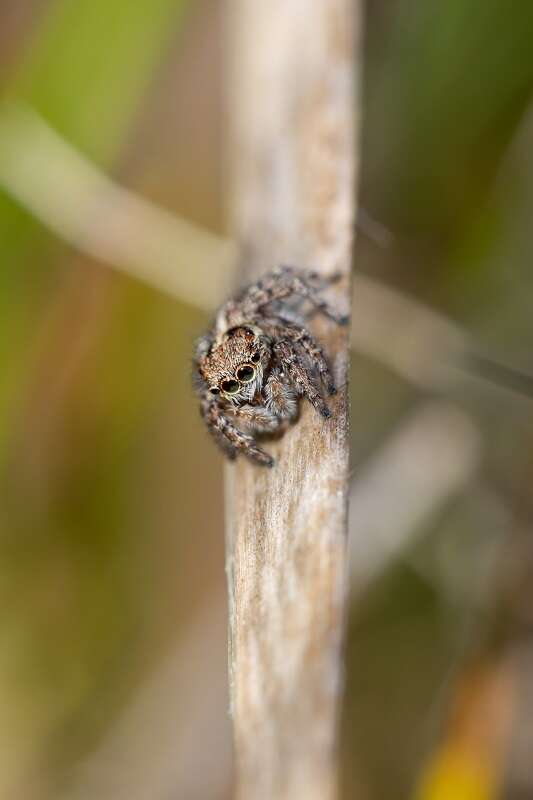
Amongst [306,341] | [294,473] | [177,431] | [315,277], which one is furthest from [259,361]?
[177,431]

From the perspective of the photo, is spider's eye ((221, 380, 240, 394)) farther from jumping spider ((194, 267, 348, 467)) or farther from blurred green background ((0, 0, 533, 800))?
blurred green background ((0, 0, 533, 800))

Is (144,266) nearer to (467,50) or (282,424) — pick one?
(282,424)

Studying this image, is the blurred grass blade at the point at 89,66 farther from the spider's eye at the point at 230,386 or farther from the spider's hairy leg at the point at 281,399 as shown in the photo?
the spider's hairy leg at the point at 281,399

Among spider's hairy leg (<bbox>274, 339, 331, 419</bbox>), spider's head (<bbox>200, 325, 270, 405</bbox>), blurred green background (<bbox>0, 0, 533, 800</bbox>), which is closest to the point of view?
spider's hairy leg (<bbox>274, 339, 331, 419</bbox>)

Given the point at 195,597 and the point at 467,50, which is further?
the point at 195,597

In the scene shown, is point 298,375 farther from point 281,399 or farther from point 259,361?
point 259,361

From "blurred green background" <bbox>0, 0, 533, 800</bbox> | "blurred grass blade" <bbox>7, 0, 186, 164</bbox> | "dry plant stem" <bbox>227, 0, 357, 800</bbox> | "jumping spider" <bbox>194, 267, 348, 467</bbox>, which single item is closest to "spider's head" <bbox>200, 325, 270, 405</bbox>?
"jumping spider" <bbox>194, 267, 348, 467</bbox>

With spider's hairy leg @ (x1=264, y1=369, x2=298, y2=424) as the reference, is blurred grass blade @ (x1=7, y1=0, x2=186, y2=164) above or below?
above

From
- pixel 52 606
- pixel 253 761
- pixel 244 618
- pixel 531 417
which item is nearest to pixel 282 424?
pixel 244 618
